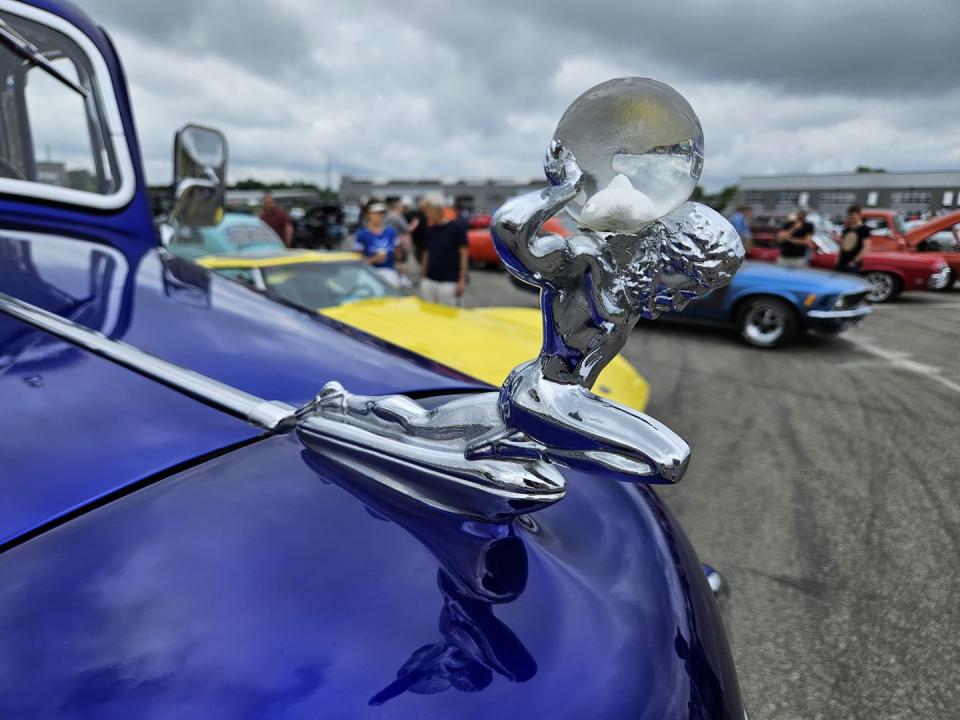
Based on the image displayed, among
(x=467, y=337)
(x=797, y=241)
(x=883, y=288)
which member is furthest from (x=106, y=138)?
(x=883, y=288)

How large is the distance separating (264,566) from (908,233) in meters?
14.2

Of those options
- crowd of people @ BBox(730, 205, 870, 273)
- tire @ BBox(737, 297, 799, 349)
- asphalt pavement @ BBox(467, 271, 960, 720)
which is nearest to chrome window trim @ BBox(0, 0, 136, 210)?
asphalt pavement @ BBox(467, 271, 960, 720)

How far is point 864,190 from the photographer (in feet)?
25.2

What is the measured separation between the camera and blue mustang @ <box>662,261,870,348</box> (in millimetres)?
7035

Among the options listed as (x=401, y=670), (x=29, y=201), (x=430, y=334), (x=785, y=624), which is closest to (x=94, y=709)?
(x=401, y=670)

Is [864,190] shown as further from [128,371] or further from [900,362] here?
[128,371]

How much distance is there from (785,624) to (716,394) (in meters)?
3.35

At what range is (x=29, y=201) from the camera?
6.20ft

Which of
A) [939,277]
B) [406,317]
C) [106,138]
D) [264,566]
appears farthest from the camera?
[939,277]

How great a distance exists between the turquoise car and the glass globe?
6.48 metres

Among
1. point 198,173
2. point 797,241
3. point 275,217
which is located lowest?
point 275,217

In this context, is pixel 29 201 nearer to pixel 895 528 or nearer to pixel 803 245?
pixel 895 528

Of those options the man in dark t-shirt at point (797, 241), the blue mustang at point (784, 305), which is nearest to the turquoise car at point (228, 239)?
the blue mustang at point (784, 305)

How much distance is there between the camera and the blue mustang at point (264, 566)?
708mm
